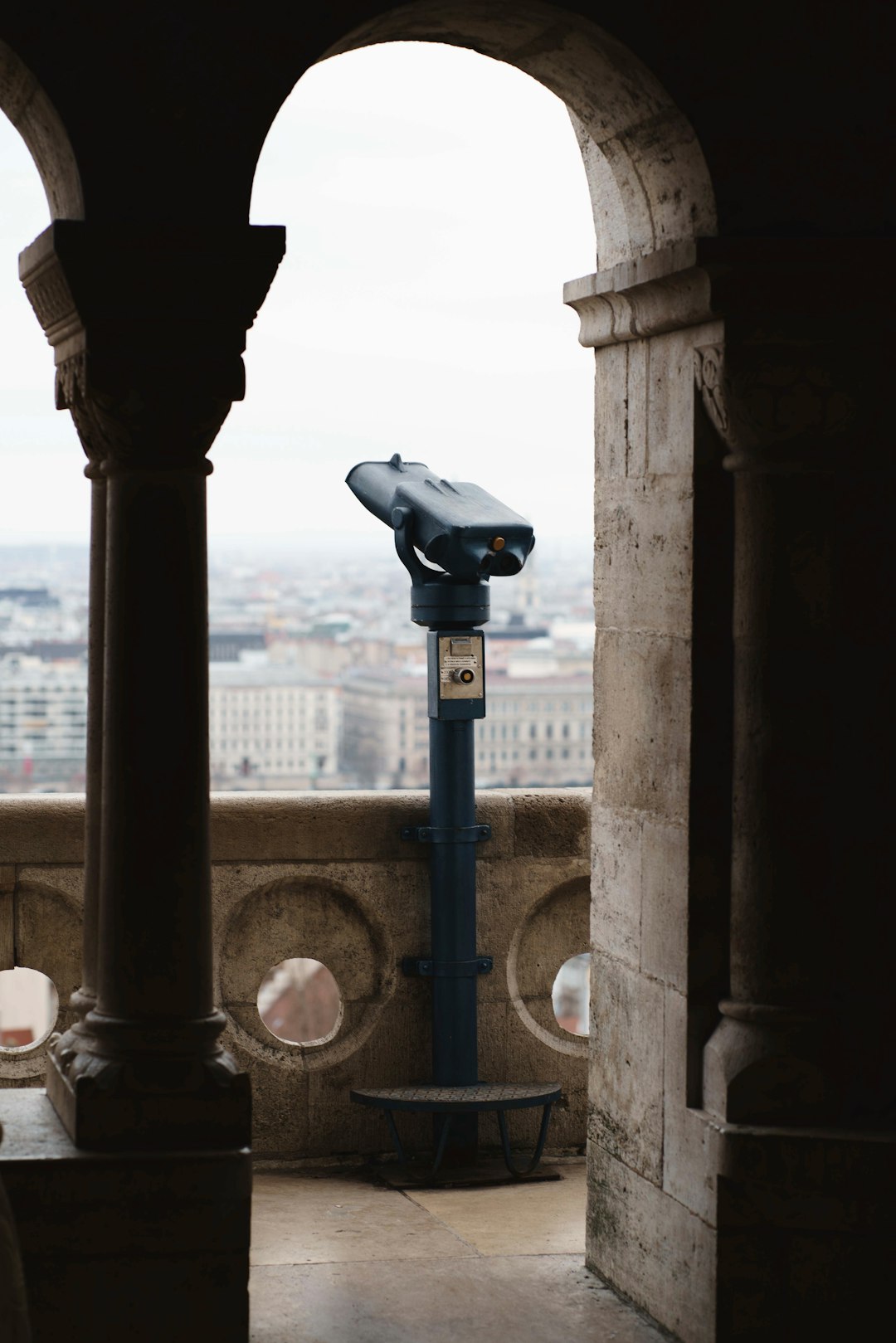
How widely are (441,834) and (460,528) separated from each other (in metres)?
0.80

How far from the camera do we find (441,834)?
4.95 meters

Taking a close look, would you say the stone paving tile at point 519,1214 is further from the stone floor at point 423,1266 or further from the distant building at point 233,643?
the distant building at point 233,643

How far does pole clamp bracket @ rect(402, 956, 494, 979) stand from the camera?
4.96m

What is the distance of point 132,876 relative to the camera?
11.0 ft

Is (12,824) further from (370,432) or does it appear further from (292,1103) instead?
(370,432)

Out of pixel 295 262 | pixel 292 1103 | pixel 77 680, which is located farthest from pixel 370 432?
pixel 292 1103

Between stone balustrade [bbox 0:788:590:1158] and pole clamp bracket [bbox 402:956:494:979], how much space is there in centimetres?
5

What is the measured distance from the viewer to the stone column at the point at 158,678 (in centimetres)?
329

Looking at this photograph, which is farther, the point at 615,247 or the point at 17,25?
the point at 615,247

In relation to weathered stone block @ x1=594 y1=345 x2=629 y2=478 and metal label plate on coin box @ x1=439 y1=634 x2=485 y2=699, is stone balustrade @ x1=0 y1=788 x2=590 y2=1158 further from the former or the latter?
weathered stone block @ x1=594 y1=345 x2=629 y2=478

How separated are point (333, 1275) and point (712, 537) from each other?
69.6 inches

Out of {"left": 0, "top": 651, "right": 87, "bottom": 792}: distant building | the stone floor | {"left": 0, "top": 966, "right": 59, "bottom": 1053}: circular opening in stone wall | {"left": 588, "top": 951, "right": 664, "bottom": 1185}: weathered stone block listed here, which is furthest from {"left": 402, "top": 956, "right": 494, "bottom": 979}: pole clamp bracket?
{"left": 0, "top": 966, "right": 59, "bottom": 1053}: circular opening in stone wall

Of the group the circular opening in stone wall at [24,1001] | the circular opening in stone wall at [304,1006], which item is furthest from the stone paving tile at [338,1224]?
the circular opening in stone wall at [24,1001]

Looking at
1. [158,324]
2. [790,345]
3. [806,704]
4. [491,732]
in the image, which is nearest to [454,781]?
[806,704]
